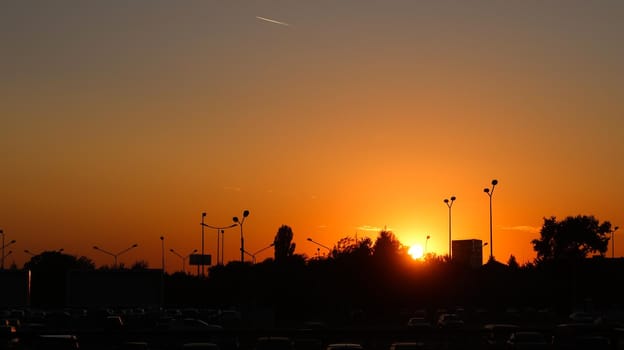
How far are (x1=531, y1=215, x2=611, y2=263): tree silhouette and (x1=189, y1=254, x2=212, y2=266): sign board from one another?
70.4m

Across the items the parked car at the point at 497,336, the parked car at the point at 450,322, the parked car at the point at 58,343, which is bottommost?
the parked car at the point at 450,322

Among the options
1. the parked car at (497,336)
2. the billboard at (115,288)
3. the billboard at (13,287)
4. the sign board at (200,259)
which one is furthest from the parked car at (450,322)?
the sign board at (200,259)

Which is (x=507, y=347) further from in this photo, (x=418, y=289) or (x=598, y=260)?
(x=598, y=260)

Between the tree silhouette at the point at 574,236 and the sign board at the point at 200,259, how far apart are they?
2772 inches

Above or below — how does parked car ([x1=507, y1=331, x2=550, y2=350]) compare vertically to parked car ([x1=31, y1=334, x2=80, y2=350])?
below

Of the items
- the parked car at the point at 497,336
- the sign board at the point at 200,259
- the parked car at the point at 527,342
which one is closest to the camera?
the parked car at the point at 527,342

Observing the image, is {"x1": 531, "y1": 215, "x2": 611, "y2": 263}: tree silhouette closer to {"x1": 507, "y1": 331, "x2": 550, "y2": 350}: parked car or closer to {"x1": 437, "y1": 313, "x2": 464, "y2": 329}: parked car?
{"x1": 437, "y1": 313, "x2": 464, "y2": 329}: parked car

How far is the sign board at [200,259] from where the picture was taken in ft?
538

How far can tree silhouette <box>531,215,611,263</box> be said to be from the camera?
186325 mm

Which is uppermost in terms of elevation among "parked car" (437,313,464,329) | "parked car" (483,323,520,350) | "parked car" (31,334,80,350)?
"parked car" (31,334,80,350)

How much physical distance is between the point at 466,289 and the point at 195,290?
65023mm

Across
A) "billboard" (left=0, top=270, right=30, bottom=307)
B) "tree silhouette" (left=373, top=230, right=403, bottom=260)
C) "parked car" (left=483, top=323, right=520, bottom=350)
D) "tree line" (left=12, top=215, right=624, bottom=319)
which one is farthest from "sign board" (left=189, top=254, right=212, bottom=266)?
"parked car" (left=483, top=323, right=520, bottom=350)

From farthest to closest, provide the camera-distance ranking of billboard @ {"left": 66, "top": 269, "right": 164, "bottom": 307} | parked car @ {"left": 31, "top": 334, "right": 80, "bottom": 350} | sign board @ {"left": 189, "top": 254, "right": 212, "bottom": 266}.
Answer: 1. sign board @ {"left": 189, "top": 254, "right": 212, "bottom": 266}
2. billboard @ {"left": 66, "top": 269, "right": 164, "bottom": 307}
3. parked car @ {"left": 31, "top": 334, "right": 80, "bottom": 350}

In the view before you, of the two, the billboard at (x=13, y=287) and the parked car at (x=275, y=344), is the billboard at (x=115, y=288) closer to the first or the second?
the billboard at (x=13, y=287)
